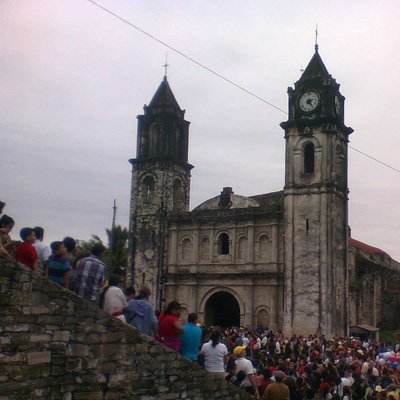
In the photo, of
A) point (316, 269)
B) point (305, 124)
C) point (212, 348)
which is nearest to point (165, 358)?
point (212, 348)

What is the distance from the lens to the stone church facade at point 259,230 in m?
33.0

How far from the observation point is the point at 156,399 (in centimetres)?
974

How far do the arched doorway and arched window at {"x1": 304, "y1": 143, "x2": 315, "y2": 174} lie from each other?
828cm

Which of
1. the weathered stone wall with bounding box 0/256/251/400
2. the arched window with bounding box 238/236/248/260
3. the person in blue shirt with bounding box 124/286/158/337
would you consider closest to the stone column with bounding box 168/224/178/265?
the arched window with bounding box 238/236/248/260

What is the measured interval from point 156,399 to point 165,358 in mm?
595

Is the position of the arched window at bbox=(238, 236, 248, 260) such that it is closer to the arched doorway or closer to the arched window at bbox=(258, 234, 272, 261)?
the arched window at bbox=(258, 234, 272, 261)

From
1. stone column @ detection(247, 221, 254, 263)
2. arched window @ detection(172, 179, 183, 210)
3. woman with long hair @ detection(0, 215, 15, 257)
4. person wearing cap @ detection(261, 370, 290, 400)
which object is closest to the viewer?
woman with long hair @ detection(0, 215, 15, 257)

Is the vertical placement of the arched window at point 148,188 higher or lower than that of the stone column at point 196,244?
higher

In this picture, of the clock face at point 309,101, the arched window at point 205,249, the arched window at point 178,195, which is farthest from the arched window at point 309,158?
the arched window at point 178,195

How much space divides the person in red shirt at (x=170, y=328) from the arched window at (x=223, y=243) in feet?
88.9

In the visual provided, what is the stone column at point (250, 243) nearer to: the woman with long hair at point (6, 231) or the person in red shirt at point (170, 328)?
the person in red shirt at point (170, 328)

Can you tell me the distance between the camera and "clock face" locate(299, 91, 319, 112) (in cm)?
3488

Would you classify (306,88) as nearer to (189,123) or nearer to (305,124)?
(305,124)

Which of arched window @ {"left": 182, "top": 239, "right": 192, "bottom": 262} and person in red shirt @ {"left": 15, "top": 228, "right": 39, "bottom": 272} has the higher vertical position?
arched window @ {"left": 182, "top": 239, "right": 192, "bottom": 262}
